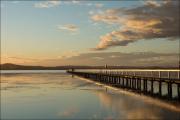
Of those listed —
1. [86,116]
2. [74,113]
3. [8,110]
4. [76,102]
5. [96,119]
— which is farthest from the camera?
[76,102]

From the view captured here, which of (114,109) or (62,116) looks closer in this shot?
(62,116)

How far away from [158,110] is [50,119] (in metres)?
6.67

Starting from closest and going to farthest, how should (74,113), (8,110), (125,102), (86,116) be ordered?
(86,116) < (74,113) < (8,110) < (125,102)

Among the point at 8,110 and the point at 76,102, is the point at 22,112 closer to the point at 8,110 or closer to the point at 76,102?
the point at 8,110

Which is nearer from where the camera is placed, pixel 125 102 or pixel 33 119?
pixel 33 119

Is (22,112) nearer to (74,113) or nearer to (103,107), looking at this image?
(74,113)

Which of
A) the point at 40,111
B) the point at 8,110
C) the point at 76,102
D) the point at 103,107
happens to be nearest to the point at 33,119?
the point at 40,111

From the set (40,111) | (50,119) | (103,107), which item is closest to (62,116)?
(50,119)

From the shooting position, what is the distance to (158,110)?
2197 cm

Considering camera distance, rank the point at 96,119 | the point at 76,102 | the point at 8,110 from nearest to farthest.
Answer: the point at 96,119 < the point at 8,110 < the point at 76,102

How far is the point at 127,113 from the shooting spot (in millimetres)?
21594

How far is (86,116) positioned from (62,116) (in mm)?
1398

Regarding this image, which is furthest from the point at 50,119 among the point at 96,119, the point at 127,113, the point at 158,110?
the point at 158,110

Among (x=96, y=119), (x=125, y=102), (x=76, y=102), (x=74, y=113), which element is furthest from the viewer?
(x=76, y=102)
